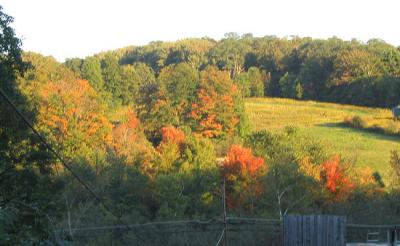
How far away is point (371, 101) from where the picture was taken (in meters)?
72.1

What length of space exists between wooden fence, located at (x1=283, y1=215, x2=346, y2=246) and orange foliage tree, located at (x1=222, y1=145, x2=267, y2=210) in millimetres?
19797

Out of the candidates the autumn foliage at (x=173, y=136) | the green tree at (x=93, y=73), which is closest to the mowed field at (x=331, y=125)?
the autumn foliage at (x=173, y=136)

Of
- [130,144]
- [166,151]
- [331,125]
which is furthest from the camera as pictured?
[331,125]

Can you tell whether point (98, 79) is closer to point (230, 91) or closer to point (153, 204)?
point (230, 91)

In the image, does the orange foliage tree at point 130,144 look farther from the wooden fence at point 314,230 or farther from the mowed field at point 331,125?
the wooden fence at point 314,230

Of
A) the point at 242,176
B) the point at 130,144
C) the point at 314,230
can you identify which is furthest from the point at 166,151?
the point at 314,230

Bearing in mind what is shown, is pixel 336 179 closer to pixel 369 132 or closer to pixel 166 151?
pixel 166 151

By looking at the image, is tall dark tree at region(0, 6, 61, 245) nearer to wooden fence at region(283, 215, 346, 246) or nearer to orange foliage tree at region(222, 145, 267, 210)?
wooden fence at region(283, 215, 346, 246)

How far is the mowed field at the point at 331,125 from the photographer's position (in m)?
47.5

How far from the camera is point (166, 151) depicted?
38469 mm

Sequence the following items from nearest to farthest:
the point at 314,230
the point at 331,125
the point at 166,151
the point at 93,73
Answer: the point at 314,230 < the point at 166,151 < the point at 331,125 < the point at 93,73

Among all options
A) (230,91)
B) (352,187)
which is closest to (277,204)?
(352,187)

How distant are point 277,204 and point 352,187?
6938 millimetres

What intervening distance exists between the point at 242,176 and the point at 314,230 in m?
23.4
